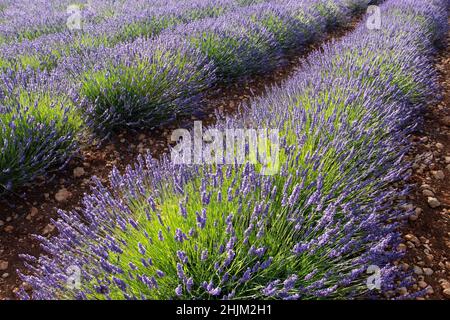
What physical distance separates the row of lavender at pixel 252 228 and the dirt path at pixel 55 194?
155 mm

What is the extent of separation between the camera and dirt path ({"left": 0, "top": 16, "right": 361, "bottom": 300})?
2282 millimetres

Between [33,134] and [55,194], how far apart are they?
1.49ft

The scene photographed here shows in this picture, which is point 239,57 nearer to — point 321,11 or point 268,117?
point 268,117

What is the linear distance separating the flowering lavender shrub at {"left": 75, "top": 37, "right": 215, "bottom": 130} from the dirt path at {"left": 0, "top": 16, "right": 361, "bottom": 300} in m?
0.16

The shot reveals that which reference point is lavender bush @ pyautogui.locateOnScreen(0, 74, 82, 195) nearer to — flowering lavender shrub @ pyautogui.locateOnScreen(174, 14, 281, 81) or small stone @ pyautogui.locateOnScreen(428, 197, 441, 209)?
flowering lavender shrub @ pyautogui.locateOnScreen(174, 14, 281, 81)

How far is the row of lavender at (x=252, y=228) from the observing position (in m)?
1.57

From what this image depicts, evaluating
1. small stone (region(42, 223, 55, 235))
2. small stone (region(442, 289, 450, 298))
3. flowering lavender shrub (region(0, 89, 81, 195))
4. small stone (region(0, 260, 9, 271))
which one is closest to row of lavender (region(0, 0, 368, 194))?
flowering lavender shrub (region(0, 89, 81, 195))

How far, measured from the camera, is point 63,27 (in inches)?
213

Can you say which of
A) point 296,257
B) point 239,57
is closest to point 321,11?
point 239,57

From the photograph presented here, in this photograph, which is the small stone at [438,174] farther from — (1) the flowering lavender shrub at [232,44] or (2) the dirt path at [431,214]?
(1) the flowering lavender shrub at [232,44]

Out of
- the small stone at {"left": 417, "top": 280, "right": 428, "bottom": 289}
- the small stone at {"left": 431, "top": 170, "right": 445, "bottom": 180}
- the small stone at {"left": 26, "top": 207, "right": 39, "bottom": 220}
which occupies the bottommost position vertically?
the small stone at {"left": 417, "top": 280, "right": 428, "bottom": 289}

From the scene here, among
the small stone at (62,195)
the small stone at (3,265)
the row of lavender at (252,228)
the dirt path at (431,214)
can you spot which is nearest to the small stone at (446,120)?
the dirt path at (431,214)

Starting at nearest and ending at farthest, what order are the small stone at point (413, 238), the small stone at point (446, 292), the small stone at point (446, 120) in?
the small stone at point (446, 292) < the small stone at point (413, 238) < the small stone at point (446, 120)

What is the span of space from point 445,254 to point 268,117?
147cm
